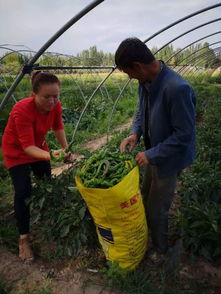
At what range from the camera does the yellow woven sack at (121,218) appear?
189 centimetres

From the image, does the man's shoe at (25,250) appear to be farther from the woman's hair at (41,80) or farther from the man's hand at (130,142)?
the woman's hair at (41,80)

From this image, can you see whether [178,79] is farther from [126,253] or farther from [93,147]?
[93,147]

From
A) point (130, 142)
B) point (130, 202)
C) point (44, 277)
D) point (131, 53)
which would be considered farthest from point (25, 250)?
point (131, 53)

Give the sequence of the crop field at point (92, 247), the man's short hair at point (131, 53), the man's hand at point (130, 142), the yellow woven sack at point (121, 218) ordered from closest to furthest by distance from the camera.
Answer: the man's short hair at point (131, 53) < the yellow woven sack at point (121, 218) < the crop field at point (92, 247) < the man's hand at point (130, 142)

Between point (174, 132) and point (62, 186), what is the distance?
4.49 feet

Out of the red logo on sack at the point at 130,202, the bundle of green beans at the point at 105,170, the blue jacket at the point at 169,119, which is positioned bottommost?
the red logo on sack at the point at 130,202

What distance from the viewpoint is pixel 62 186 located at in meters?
2.80

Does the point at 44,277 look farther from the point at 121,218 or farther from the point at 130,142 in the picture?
the point at 130,142

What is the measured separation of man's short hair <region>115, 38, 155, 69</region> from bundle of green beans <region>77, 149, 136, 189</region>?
70cm

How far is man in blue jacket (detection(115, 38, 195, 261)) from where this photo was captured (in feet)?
5.90

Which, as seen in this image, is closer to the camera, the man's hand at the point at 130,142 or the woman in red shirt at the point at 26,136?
the woman in red shirt at the point at 26,136

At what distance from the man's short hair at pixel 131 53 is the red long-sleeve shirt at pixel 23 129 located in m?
0.95

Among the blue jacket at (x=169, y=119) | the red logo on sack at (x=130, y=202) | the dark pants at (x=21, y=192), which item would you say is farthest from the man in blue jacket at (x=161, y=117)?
the dark pants at (x=21, y=192)

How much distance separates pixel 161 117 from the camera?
1.95 meters
